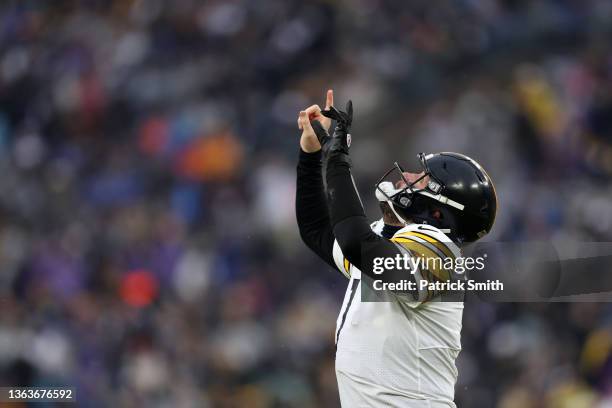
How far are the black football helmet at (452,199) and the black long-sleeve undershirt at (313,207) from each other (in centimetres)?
41

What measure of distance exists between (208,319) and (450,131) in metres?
2.30

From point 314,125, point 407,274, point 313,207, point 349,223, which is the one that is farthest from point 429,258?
point 313,207

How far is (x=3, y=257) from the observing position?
7.59 meters

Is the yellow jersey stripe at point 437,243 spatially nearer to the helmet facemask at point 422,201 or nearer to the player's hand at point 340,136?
the helmet facemask at point 422,201

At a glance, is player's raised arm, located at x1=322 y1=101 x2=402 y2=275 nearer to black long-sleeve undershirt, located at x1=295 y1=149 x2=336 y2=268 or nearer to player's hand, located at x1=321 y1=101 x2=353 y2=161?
player's hand, located at x1=321 y1=101 x2=353 y2=161

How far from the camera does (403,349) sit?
2.42 meters

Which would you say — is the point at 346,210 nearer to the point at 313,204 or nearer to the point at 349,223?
the point at 349,223

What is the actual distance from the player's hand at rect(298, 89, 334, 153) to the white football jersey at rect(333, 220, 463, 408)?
1.47 feet

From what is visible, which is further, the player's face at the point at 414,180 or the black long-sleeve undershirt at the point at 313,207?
the black long-sleeve undershirt at the point at 313,207

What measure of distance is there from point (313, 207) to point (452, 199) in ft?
2.03

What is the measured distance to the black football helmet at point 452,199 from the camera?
2555 millimetres

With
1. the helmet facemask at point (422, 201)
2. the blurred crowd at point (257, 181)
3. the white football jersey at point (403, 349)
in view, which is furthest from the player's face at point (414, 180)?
the blurred crowd at point (257, 181)

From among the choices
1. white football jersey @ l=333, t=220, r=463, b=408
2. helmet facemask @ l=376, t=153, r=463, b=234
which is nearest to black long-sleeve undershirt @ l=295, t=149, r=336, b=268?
helmet facemask @ l=376, t=153, r=463, b=234

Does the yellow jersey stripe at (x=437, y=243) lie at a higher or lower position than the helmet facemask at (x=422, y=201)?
lower
